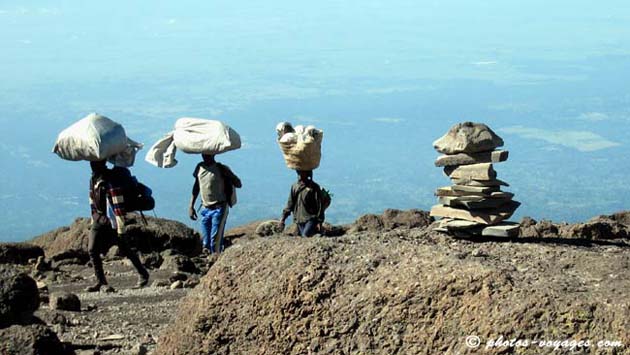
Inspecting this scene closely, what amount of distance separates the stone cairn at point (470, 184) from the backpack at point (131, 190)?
400cm

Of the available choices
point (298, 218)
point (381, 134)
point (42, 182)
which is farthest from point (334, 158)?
point (298, 218)

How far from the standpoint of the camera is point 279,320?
9.13 meters

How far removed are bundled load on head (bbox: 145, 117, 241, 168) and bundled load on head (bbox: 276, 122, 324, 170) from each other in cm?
132

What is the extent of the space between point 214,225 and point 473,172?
5800mm

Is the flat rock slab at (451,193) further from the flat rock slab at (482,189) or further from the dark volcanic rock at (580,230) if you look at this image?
the dark volcanic rock at (580,230)

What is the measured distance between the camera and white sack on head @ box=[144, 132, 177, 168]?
51.2ft

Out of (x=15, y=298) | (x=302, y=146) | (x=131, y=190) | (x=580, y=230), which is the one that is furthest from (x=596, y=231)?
(x=15, y=298)

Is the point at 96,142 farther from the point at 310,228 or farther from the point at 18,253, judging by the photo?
the point at 18,253

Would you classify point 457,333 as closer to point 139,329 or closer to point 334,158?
point 139,329

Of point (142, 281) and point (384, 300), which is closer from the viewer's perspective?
point (384, 300)

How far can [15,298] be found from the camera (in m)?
10.1

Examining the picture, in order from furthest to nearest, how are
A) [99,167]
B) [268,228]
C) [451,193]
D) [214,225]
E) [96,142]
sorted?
1. [268,228]
2. [214,225]
3. [99,167]
4. [96,142]
5. [451,193]

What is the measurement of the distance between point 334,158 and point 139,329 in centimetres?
14017

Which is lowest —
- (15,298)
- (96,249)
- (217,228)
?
(217,228)
